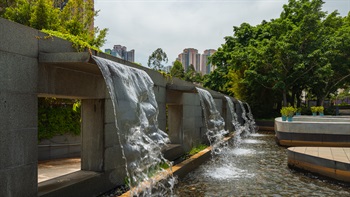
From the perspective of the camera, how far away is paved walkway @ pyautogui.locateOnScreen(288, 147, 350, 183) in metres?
7.63

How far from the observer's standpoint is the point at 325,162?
26.8ft

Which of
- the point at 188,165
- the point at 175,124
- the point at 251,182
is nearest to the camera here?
the point at 251,182

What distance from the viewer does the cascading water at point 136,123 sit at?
4.82 meters

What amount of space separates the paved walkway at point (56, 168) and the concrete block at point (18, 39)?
3.19 metres

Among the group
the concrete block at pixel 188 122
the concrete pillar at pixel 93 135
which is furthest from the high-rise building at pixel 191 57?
the concrete pillar at pixel 93 135

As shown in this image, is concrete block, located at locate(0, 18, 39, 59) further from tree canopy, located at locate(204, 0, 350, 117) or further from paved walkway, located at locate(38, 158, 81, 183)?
tree canopy, located at locate(204, 0, 350, 117)

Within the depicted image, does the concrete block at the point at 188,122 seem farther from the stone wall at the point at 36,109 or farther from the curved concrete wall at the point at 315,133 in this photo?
the curved concrete wall at the point at 315,133

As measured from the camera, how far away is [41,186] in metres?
4.58

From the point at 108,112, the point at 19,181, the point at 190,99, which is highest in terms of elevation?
the point at 190,99

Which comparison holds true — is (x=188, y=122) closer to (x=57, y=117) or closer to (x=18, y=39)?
(x=57, y=117)

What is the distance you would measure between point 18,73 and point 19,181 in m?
1.37

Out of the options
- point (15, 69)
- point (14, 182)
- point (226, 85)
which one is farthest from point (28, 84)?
point (226, 85)

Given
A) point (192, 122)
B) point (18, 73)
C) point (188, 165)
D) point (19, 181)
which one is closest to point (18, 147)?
point (19, 181)

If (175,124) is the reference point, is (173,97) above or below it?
above
